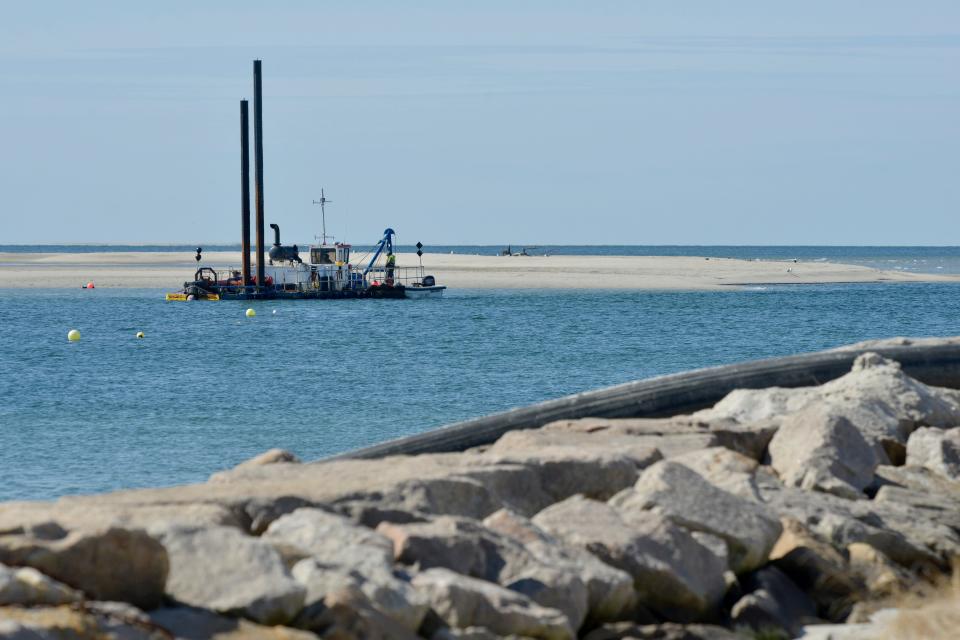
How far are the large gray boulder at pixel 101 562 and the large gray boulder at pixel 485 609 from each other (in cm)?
102

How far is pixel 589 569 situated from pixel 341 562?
1.16 m

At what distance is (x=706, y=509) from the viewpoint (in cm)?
657

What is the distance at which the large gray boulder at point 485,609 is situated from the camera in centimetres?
513

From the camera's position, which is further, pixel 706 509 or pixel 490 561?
pixel 706 509

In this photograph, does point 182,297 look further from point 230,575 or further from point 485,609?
point 230,575

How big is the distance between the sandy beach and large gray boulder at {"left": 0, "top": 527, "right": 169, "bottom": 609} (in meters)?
71.0

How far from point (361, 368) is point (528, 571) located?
1049 inches

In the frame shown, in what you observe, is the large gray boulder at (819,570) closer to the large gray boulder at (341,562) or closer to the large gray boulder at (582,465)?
the large gray boulder at (582,465)

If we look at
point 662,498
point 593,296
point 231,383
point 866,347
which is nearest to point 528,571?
point 662,498

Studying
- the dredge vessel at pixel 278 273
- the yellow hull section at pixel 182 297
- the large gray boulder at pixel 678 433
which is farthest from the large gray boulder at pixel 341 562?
the yellow hull section at pixel 182 297

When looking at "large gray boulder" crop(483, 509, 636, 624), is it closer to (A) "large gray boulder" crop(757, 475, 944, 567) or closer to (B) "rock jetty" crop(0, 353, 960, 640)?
(B) "rock jetty" crop(0, 353, 960, 640)

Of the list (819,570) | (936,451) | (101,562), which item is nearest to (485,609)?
(101,562)

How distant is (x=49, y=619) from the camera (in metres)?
4.29
